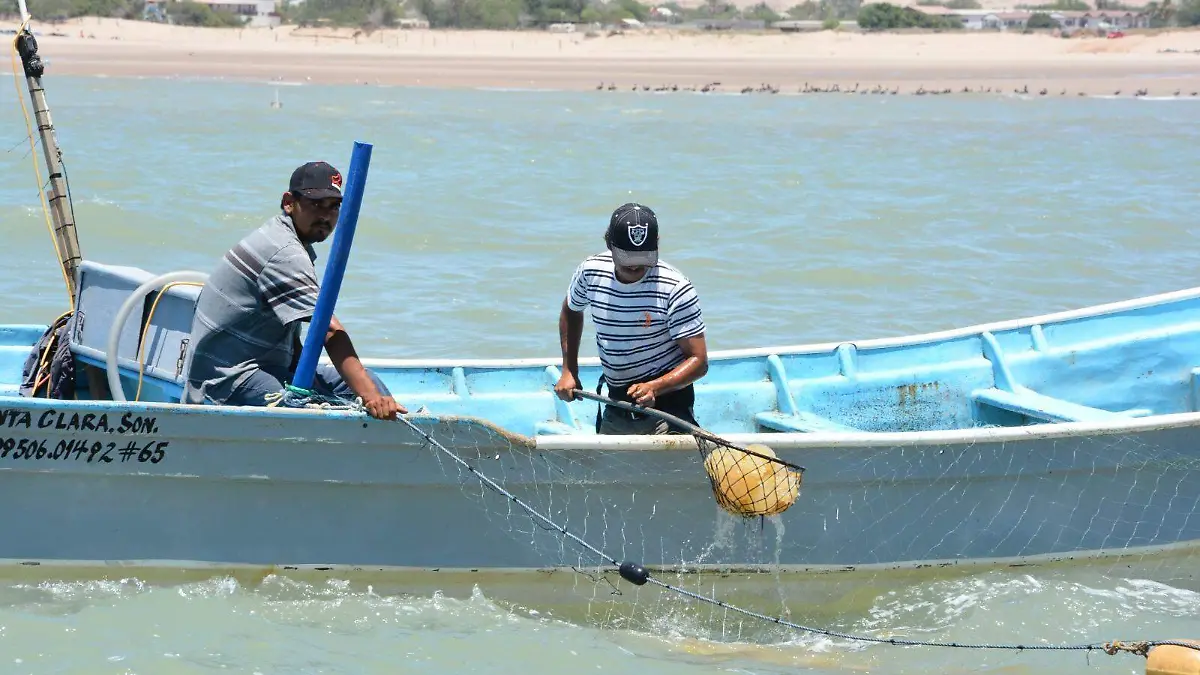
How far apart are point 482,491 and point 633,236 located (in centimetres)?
134

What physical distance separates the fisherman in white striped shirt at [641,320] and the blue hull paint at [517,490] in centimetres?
28

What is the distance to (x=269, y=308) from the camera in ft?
18.9

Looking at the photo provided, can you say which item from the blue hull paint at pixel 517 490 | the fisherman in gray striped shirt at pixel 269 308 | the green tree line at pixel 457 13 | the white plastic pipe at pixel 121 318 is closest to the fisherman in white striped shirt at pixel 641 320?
the blue hull paint at pixel 517 490

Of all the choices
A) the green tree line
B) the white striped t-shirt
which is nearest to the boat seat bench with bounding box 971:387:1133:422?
the white striped t-shirt

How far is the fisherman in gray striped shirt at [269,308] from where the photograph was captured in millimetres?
5617

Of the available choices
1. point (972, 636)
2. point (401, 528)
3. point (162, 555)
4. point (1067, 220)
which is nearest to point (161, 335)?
point (162, 555)

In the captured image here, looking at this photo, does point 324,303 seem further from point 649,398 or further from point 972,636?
point 972,636

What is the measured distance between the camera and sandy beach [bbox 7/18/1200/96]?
48.6 metres

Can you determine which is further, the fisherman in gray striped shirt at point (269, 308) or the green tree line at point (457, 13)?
the green tree line at point (457, 13)

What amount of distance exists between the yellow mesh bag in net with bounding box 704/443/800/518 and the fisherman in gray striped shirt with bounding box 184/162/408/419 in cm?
134

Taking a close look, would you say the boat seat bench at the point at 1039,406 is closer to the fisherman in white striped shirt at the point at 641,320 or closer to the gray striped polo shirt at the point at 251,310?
the fisherman in white striped shirt at the point at 641,320

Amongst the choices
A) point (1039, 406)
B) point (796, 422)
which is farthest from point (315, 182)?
point (1039, 406)

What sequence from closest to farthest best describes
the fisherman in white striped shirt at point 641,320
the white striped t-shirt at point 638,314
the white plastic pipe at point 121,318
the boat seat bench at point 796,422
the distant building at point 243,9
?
the fisherman in white striped shirt at point 641,320 → the white striped t-shirt at point 638,314 → the white plastic pipe at point 121,318 → the boat seat bench at point 796,422 → the distant building at point 243,9

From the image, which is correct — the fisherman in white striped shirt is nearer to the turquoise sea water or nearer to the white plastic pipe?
the turquoise sea water
